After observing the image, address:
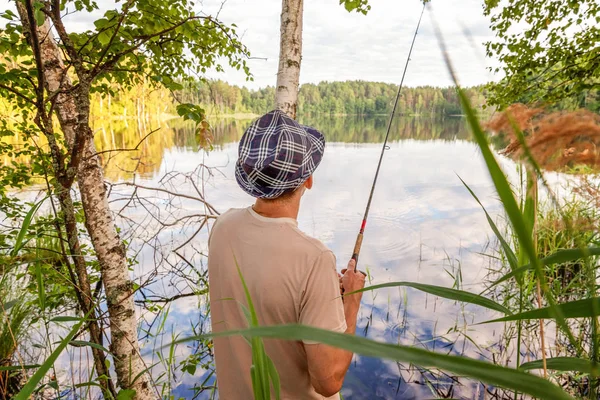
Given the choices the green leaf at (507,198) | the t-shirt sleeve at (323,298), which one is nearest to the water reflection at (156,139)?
the green leaf at (507,198)

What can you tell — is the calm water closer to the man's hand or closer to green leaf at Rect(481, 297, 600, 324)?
green leaf at Rect(481, 297, 600, 324)

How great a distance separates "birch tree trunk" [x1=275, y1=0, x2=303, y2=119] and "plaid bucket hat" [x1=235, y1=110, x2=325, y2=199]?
4.47 ft

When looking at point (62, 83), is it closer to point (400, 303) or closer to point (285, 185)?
point (285, 185)

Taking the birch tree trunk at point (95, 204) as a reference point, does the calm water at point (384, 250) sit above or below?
below

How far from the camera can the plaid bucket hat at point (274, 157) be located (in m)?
1.30

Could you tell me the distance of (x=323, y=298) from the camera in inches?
48.2

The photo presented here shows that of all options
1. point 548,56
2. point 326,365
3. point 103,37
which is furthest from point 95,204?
point 548,56

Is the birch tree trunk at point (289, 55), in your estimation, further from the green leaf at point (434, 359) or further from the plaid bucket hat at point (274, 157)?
the green leaf at point (434, 359)

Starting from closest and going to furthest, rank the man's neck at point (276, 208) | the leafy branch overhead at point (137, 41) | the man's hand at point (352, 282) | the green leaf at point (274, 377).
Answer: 1. the green leaf at point (274, 377)
2. the man's neck at point (276, 208)
3. the man's hand at point (352, 282)
4. the leafy branch overhead at point (137, 41)

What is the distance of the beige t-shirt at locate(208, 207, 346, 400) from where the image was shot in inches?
48.8

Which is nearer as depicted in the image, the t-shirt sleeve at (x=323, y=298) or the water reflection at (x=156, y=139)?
the t-shirt sleeve at (x=323, y=298)

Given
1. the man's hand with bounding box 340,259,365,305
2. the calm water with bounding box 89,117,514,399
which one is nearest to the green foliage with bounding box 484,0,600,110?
the calm water with bounding box 89,117,514,399

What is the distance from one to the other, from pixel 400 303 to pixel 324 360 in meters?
5.07

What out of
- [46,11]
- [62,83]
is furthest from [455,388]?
[46,11]
